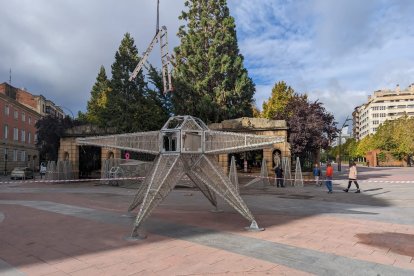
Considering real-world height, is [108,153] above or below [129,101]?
below

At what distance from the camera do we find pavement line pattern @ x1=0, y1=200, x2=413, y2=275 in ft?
19.1

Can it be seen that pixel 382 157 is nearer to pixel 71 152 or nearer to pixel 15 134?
pixel 71 152

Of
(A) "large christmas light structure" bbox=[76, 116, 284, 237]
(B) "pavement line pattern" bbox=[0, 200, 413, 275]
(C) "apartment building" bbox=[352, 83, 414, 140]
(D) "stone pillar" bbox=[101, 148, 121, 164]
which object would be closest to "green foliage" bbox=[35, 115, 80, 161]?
(D) "stone pillar" bbox=[101, 148, 121, 164]

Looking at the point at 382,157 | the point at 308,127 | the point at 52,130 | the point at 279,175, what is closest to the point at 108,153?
the point at 52,130

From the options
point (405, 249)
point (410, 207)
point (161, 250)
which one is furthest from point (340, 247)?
point (410, 207)

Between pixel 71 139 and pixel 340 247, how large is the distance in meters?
27.2

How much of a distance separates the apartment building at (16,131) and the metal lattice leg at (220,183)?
4346cm

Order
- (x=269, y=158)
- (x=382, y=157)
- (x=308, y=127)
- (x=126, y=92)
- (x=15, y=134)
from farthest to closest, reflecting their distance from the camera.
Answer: (x=382, y=157) < (x=15, y=134) < (x=126, y=92) < (x=308, y=127) < (x=269, y=158)

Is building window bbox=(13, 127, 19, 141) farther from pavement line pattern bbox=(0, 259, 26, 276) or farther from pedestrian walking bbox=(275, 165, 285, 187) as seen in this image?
pavement line pattern bbox=(0, 259, 26, 276)

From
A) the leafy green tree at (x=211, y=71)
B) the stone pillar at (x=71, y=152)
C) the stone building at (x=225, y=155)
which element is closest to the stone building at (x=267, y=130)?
the stone building at (x=225, y=155)

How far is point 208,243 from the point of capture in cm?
760

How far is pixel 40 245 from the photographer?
24.6 feet

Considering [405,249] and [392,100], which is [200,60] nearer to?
Result: [405,249]

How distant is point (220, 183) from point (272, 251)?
2.76 m
